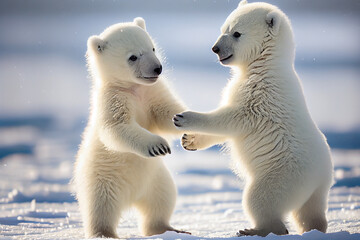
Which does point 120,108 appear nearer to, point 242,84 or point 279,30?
point 242,84

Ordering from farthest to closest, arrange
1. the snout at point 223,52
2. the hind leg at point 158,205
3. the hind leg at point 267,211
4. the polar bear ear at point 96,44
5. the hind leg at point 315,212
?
the hind leg at point 158,205, the polar bear ear at point 96,44, the snout at point 223,52, the hind leg at point 315,212, the hind leg at point 267,211

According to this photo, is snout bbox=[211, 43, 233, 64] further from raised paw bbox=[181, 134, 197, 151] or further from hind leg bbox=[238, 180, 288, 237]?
hind leg bbox=[238, 180, 288, 237]

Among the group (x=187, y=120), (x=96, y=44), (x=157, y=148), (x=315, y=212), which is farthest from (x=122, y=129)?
(x=315, y=212)

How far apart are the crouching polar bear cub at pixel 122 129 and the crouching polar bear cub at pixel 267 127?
1.34 feet

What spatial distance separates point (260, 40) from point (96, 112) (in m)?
1.38

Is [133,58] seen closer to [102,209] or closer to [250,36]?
[250,36]

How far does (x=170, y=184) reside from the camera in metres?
4.62

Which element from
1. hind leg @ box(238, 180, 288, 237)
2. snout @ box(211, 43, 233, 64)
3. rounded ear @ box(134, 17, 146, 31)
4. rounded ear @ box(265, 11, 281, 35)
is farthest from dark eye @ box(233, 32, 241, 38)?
hind leg @ box(238, 180, 288, 237)

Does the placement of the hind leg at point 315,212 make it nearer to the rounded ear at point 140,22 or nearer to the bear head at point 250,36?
the bear head at point 250,36

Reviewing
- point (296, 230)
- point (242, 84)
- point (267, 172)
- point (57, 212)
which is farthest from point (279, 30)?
point (57, 212)

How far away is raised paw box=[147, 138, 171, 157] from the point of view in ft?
12.4

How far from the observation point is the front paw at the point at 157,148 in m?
3.78

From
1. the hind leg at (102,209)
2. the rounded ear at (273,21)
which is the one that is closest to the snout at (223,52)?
the rounded ear at (273,21)

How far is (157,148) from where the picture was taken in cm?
378
